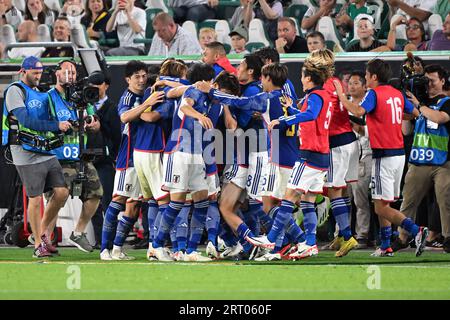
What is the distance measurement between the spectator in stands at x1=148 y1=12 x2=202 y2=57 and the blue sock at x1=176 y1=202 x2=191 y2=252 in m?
5.38

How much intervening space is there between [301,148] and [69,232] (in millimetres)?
4737

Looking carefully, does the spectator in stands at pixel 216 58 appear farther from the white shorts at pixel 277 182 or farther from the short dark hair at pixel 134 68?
the white shorts at pixel 277 182

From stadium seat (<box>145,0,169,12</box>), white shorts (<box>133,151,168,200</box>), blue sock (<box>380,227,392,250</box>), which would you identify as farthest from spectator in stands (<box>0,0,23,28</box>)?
blue sock (<box>380,227,392,250</box>)

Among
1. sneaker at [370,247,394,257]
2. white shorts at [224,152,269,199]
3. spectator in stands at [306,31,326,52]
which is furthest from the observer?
spectator in stands at [306,31,326,52]

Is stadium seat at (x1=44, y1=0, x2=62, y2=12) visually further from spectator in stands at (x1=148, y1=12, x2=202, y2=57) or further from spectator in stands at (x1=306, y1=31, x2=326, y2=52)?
spectator in stands at (x1=306, y1=31, x2=326, y2=52)

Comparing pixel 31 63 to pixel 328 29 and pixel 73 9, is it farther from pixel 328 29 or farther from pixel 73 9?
pixel 73 9

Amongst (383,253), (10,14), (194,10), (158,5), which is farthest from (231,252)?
(10,14)

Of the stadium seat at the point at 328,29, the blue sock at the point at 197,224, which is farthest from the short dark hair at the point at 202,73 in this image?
the stadium seat at the point at 328,29

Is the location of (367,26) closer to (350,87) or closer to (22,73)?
(350,87)

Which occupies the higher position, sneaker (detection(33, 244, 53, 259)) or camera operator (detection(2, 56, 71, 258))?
camera operator (detection(2, 56, 71, 258))

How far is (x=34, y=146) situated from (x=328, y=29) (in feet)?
19.4

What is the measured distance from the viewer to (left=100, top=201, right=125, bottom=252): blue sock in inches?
532

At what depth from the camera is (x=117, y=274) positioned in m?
11.0

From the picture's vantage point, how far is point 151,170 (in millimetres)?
13234
